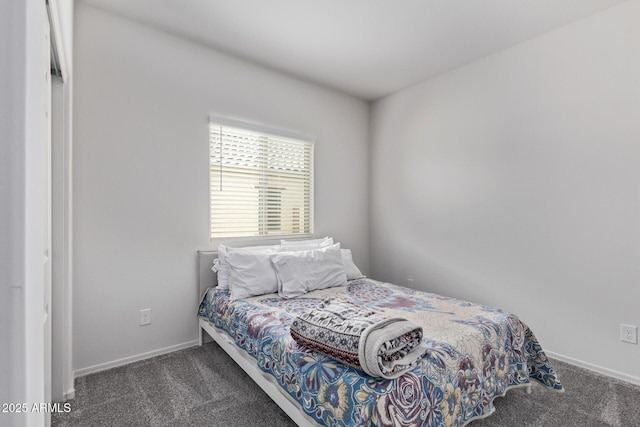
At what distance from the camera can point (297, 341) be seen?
62.9 inches

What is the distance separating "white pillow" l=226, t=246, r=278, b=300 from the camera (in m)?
2.48

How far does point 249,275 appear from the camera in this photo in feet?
8.32

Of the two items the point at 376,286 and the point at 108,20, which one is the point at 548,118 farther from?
the point at 108,20

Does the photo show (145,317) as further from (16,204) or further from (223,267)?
(16,204)

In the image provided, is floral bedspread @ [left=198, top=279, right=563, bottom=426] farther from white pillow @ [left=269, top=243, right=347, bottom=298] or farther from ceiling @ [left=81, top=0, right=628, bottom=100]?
ceiling @ [left=81, top=0, right=628, bottom=100]

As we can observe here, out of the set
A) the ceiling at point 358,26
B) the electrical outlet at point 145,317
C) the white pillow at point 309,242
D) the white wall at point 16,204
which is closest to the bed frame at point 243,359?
the electrical outlet at point 145,317

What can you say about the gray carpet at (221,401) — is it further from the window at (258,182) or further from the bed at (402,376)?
the window at (258,182)

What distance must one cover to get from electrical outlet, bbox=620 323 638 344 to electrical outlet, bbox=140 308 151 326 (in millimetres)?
3675

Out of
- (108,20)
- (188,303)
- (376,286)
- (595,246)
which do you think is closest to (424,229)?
(376,286)

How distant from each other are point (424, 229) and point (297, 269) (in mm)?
1695

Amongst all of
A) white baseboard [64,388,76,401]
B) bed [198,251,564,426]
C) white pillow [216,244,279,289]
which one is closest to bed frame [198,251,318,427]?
bed [198,251,564,426]

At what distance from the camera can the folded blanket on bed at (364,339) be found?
4.17ft

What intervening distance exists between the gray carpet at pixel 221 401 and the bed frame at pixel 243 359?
17 centimetres

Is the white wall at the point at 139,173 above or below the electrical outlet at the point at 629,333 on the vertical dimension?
above
